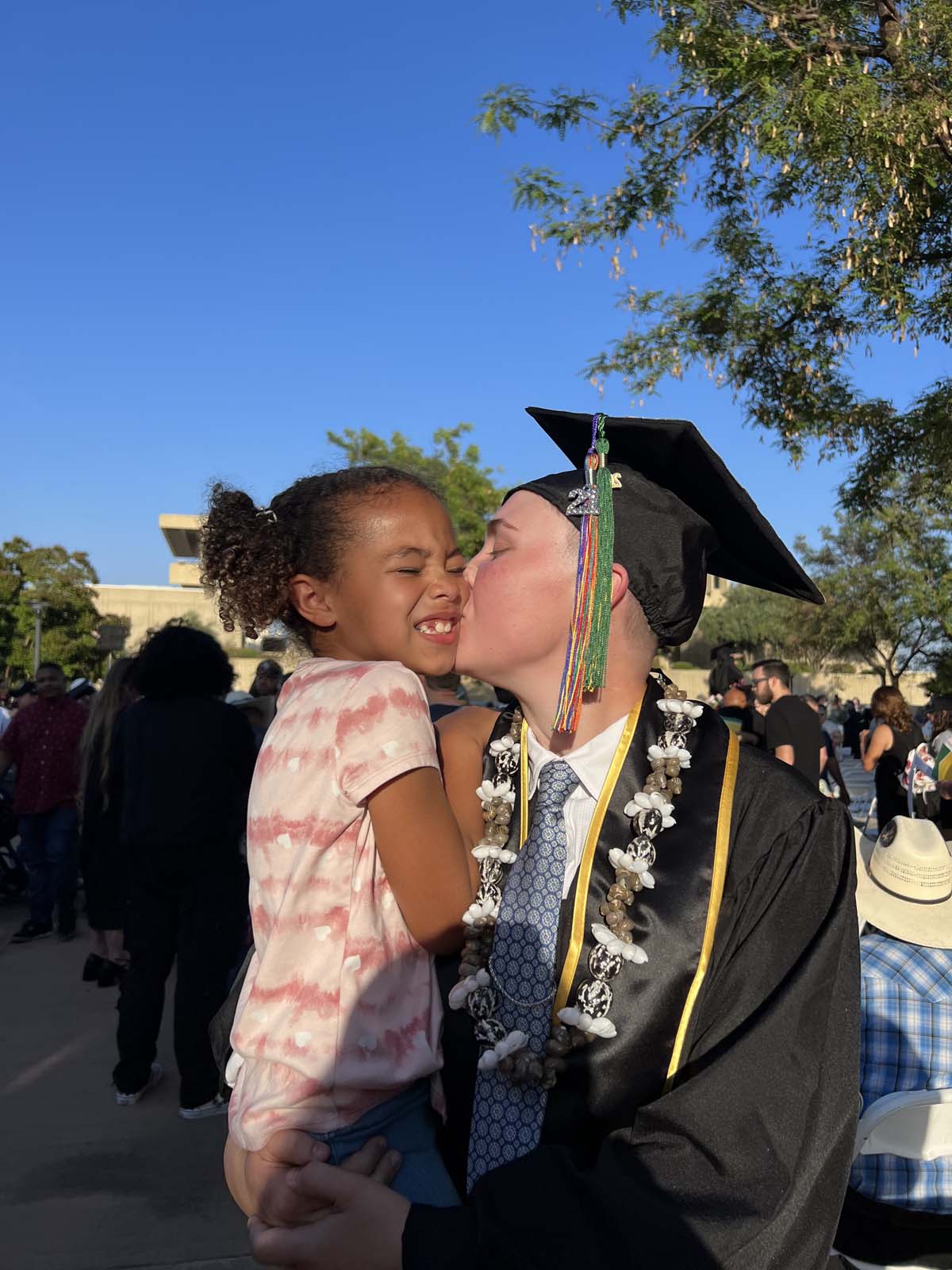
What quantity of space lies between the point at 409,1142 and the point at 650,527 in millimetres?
1095

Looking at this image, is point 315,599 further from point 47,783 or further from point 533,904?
point 47,783

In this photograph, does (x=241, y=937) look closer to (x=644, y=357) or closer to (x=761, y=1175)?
(x=761, y=1175)

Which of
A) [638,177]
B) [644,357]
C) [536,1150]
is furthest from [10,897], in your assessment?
[536,1150]

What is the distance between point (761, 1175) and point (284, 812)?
90 centimetres

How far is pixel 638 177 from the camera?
8273mm

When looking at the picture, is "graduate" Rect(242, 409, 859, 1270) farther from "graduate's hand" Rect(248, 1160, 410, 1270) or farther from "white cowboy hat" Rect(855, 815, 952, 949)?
"white cowboy hat" Rect(855, 815, 952, 949)

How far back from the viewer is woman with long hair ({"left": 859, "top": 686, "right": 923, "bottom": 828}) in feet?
30.0

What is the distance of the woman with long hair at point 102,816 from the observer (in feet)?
21.4

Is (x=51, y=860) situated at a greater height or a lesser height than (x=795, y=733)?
lesser

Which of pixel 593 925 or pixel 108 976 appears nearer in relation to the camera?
pixel 593 925

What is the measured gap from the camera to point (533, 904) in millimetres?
1728

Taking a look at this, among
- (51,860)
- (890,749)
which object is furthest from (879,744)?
(51,860)

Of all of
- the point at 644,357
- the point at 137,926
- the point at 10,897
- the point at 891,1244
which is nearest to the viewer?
the point at 891,1244

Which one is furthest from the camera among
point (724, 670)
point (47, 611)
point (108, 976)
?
point (47, 611)
